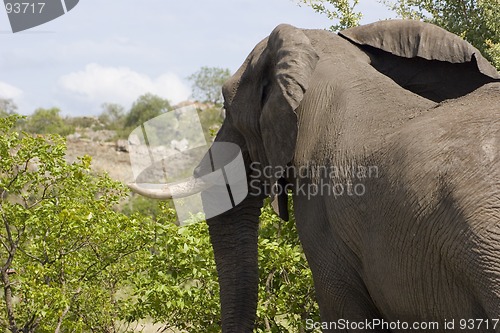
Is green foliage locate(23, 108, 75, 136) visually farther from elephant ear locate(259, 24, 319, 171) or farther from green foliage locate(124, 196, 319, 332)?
elephant ear locate(259, 24, 319, 171)

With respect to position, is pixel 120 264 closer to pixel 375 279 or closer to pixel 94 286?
pixel 94 286

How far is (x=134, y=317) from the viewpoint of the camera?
7082 millimetres

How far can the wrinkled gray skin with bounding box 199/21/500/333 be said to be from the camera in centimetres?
312

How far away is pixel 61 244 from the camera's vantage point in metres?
7.23

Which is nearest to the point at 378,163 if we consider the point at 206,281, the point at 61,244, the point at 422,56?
the point at 422,56

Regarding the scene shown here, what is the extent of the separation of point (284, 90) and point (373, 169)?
2.16 feet

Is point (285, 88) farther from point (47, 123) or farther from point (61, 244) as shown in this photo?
point (47, 123)

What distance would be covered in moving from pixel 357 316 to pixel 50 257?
154 inches

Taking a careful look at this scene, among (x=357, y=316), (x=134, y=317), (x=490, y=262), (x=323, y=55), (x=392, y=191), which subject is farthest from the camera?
(x=134, y=317)

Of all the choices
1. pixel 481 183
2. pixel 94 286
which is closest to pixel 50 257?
pixel 94 286

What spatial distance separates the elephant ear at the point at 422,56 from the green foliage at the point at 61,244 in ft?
10.3

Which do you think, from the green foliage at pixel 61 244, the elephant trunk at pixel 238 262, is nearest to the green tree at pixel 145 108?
the green foliage at pixel 61 244

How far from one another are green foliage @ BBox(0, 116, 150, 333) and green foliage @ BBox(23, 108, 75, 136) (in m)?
42.0

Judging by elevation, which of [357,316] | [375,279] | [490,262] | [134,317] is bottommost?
[134,317]
